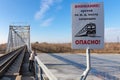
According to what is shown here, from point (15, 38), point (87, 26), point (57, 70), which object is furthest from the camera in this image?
point (15, 38)

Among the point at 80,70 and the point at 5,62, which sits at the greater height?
the point at 5,62

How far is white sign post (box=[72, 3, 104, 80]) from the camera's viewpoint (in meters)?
4.91

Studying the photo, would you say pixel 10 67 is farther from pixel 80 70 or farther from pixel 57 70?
pixel 80 70

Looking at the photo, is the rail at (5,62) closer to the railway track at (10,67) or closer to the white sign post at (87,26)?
the railway track at (10,67)

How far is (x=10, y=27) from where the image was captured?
6450 cm

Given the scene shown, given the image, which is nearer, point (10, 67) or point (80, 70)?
point (80, 70)

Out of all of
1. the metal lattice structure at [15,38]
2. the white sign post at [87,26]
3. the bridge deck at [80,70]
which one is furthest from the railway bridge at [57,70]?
the metal lattice structure at [15,38]

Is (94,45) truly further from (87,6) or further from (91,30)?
(87,6)

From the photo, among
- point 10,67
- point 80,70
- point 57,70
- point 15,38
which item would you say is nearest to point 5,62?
point 10,67

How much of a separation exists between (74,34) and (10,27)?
2399 inches

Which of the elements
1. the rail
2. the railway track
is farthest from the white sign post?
the rail

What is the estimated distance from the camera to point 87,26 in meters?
4.93

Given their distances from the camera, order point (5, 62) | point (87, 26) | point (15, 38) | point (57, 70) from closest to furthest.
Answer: point (87, 26), point (57, 70), point (5, 62), point (15, 38)

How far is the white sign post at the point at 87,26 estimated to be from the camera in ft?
16.1
